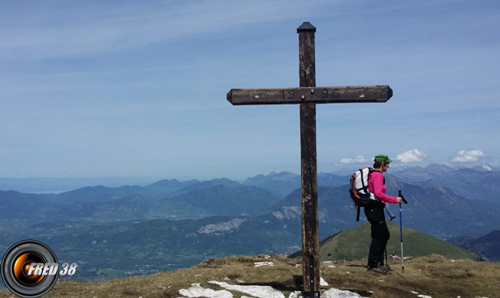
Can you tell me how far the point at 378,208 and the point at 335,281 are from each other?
3.78 m

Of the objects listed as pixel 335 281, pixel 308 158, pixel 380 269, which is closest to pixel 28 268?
pixel 308 158

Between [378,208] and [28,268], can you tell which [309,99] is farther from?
[28,268]

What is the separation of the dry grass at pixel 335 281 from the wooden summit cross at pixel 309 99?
9.66ft

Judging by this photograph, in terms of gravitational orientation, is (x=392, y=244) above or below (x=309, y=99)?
below

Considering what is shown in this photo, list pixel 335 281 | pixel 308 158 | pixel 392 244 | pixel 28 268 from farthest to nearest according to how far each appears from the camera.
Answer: pixel 392 244
pixel 335 281
pixel 28 268
pixel 308 158

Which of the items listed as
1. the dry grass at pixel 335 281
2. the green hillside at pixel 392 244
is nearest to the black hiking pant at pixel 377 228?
the dry grass at pixel 335 281

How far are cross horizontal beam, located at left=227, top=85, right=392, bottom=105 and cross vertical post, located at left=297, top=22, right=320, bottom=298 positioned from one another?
0.27 meters

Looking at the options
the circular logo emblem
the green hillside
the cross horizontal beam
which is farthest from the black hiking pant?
the green hillside

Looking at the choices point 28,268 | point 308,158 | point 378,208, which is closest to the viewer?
point 308,158

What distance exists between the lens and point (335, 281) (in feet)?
58.2

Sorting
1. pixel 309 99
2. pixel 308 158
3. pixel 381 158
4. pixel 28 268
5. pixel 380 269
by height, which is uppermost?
pixel 309 99

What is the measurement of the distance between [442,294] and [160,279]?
12.1 metres

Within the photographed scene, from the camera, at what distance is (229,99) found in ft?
48.9

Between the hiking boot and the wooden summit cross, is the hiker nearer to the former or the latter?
the hiking boot
